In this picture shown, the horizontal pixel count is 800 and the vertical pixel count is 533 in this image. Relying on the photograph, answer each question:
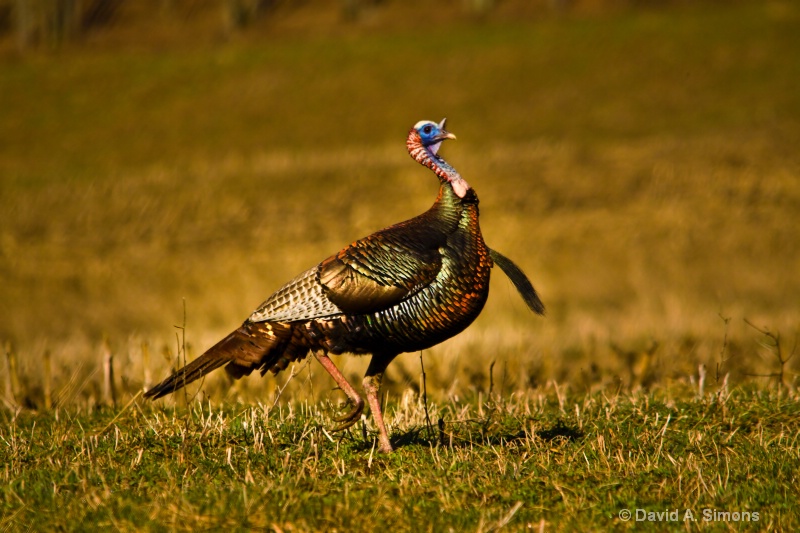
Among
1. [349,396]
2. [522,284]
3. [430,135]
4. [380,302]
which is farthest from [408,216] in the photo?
[380,302]

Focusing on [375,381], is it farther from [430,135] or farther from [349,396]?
[430,135]

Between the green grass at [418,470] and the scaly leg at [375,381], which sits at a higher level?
the scaly leg at [375,381]

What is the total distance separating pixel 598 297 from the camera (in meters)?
16.4

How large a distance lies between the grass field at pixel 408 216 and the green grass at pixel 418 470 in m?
0.02

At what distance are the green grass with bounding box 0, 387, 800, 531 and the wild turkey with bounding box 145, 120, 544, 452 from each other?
0.39 m

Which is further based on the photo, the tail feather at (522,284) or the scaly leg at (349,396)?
the tail feather at (522,284)

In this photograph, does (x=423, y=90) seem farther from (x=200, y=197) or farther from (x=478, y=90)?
(x=200, y=197)

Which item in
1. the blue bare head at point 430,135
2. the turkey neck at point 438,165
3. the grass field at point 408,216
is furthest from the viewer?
the blue bare head at point 430,135

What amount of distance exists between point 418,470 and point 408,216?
1397 cm

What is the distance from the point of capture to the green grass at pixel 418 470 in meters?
4.32

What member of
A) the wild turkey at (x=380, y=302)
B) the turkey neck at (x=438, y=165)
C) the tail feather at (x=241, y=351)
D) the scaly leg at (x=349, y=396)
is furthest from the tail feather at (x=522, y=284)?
the tail feather at (x=241, y=351)

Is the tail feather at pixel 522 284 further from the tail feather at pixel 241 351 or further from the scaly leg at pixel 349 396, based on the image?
the tail feather at pixel 241 351

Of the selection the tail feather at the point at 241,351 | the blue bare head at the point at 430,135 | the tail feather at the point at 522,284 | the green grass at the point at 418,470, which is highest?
the blue bare head at the point at 430,135

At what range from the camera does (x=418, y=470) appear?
16.3ft
